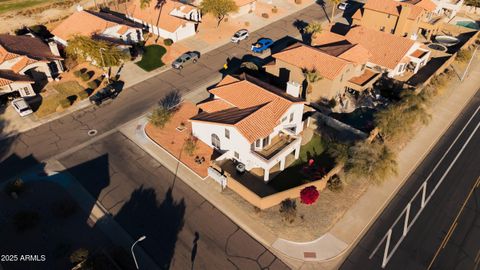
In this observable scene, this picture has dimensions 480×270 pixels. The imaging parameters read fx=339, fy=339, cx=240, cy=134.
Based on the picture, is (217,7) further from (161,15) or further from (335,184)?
(335,184)

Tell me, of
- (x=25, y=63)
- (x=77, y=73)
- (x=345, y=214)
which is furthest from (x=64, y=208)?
(x=345, y=214)

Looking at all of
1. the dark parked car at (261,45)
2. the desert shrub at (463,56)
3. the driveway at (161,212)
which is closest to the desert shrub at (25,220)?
the driveway at (161,212)

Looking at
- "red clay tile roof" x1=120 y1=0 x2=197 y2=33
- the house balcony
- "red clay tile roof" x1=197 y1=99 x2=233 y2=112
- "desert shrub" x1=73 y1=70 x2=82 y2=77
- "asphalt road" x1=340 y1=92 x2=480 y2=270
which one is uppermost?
"red clay tile roof" x1=120 y1=0 x2=197 y2=33

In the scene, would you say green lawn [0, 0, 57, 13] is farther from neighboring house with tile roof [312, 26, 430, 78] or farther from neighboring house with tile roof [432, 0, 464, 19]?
neighboring house with tile roof [432, 0, 464, 19]

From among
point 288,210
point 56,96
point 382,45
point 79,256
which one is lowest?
point 288,210

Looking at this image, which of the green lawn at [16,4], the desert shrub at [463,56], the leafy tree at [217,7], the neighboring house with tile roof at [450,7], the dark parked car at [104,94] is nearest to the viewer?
the dark parked car at [104,94]

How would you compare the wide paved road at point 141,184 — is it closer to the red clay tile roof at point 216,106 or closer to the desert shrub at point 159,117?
the desert shrub at point 159,117

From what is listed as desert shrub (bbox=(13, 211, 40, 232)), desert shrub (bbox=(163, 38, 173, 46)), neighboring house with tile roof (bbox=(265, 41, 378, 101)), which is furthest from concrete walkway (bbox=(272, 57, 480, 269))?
desert shrub (bbox=(163, 38, 173, 46))
